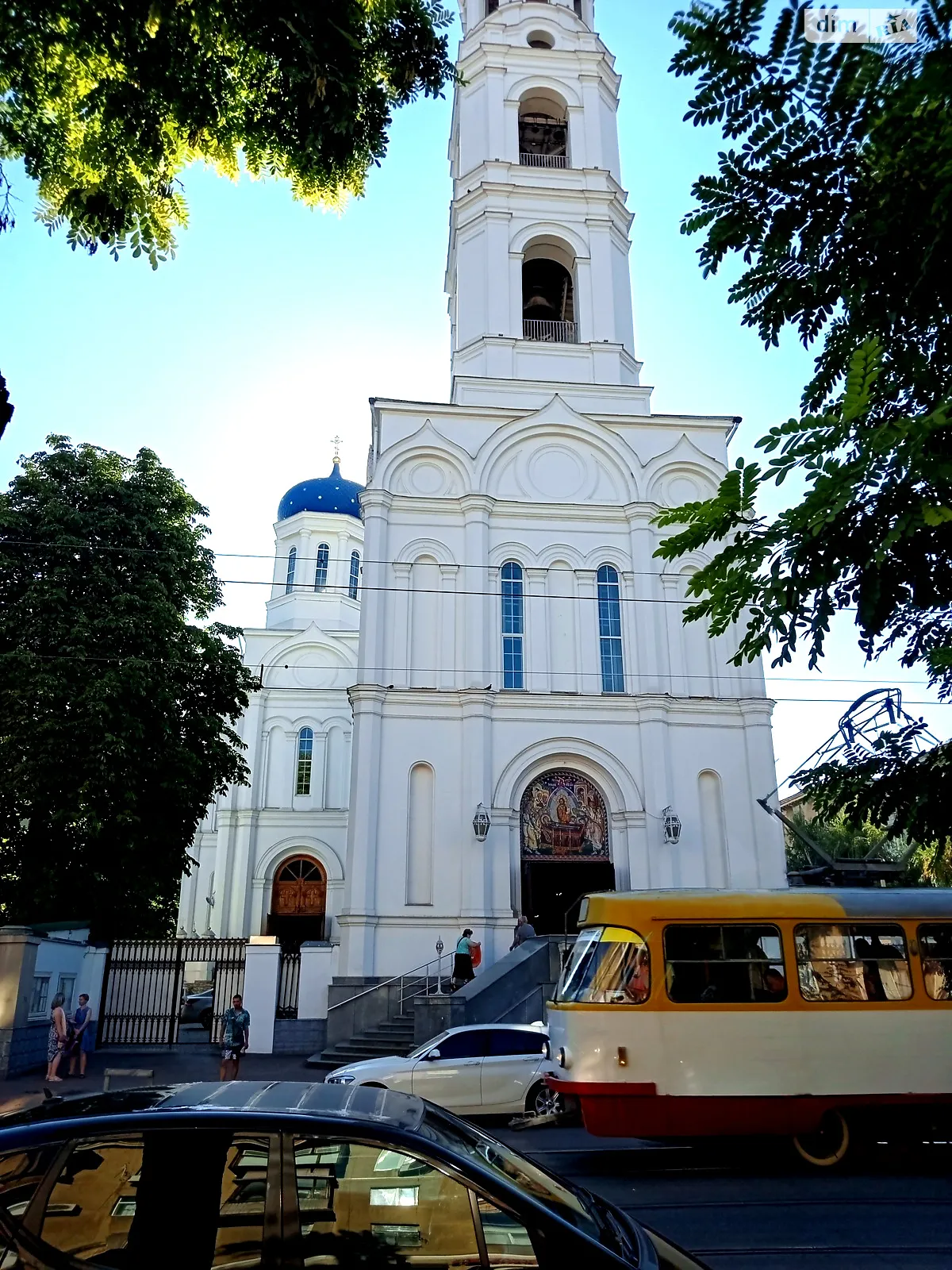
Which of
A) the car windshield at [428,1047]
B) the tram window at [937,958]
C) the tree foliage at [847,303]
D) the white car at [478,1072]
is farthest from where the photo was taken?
the car windshield at [428,1047]

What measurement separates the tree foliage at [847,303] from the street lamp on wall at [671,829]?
51.2 feet

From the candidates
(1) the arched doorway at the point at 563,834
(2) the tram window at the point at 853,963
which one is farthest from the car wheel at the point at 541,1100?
(1) the arched doorway at the point at 563,834

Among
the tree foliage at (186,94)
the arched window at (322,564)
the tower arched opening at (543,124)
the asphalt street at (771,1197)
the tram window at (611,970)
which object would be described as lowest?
the asphalt street at (771,1197)

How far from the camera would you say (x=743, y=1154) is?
368 inches

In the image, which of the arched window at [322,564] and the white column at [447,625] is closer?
the white column at [447,625]

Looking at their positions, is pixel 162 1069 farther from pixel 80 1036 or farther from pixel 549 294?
pixel 549 294

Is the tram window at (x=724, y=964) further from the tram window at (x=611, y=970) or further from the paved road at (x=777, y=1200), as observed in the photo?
the paved road at (x=777, y=1200)

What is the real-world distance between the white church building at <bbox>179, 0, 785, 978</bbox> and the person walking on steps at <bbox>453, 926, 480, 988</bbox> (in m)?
1.37

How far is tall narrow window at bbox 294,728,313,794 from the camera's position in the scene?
3672 cm

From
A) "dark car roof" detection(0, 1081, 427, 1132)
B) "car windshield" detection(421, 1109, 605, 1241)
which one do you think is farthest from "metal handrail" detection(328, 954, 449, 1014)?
"dark car roof" detection(0, 1081, 427, 1132)

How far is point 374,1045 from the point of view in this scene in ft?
58.6

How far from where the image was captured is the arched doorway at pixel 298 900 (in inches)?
1366

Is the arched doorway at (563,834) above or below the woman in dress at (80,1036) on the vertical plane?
above

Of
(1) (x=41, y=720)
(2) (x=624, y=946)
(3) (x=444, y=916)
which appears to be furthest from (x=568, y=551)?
(2) (x=624, y=946)
